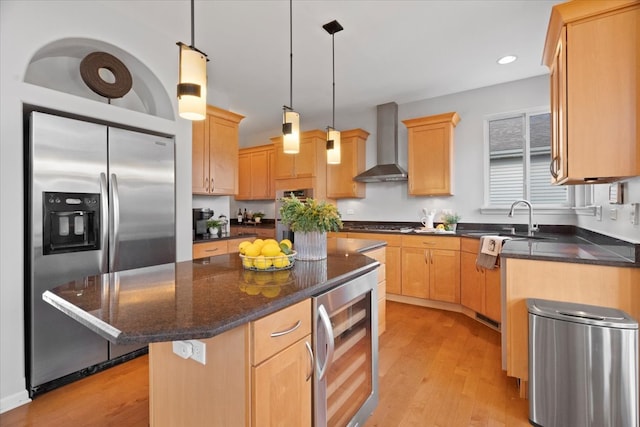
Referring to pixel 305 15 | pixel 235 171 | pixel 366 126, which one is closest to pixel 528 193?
pixel 366 126

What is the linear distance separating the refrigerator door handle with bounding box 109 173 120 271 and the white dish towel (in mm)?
3283

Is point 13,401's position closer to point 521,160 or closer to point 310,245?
point 310,245

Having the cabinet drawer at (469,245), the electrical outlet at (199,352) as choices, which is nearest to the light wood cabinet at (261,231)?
the cabinet drawer at (469,245)

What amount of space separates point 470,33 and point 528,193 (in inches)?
82.1

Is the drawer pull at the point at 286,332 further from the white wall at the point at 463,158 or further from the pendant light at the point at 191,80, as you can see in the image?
the white wall at the point at 463,158

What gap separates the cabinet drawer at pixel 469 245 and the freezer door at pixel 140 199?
10.1 feet

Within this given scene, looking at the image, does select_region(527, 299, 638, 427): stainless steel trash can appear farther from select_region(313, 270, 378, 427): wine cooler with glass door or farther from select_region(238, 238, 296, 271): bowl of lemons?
select_region(238, 238, 296, 271): bowl of lemons

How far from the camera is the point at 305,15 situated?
2.52 m

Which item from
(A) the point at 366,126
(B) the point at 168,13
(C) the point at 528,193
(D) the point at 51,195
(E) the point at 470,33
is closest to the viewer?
(D) the point at 51,195

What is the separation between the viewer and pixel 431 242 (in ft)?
12.3

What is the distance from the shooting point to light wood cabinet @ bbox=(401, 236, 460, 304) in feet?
11.9

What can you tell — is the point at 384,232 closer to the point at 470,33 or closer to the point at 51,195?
the point at 470,33

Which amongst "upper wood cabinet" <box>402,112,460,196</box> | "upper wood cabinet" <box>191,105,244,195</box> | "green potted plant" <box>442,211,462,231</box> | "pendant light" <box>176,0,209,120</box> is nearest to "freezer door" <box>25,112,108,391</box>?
"upper wood cabinet" <box>191,105,244,195</box>

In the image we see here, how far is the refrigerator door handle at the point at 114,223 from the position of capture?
237 cm
